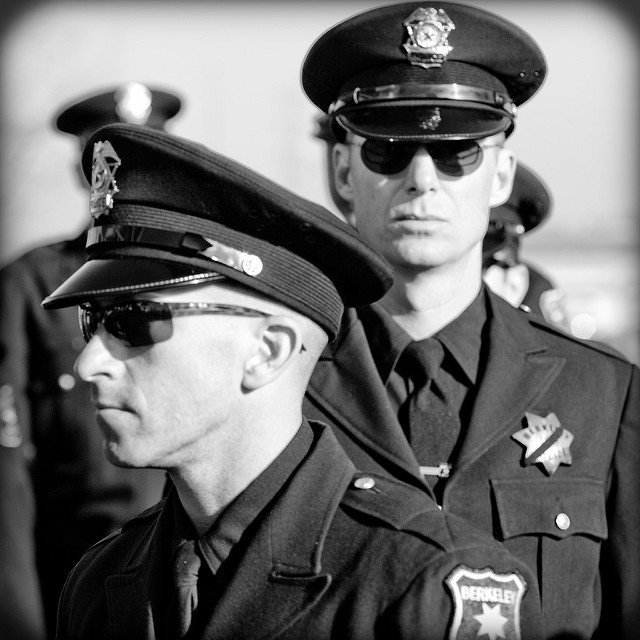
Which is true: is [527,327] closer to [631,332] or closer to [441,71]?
[441,71]

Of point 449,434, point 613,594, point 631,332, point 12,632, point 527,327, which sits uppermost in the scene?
point 631,332

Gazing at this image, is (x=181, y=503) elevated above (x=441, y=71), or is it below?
below

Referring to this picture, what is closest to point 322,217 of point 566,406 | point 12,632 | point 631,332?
point 566,406

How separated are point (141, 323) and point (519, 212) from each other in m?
4.00

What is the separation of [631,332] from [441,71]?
Result: 3004 cm

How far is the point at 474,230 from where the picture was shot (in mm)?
4035

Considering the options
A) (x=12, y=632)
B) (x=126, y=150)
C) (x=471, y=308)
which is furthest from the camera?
(x=12, y=632)

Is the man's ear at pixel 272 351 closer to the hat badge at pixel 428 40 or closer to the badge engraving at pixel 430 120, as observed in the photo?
the badge engraving at pixel 430 120

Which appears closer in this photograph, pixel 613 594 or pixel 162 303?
pixel 162 303

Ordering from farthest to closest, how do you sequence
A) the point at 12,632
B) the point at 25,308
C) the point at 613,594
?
the point at 25,308
the point at 12,632
the point at 613,594

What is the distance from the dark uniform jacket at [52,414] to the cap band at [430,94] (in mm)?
2623

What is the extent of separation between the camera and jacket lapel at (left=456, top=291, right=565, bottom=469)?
12.7ft

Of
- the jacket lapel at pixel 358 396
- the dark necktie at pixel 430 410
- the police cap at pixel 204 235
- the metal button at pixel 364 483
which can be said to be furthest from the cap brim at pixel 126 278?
the dark necktie at pixel 430 410

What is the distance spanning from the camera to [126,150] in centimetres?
320
